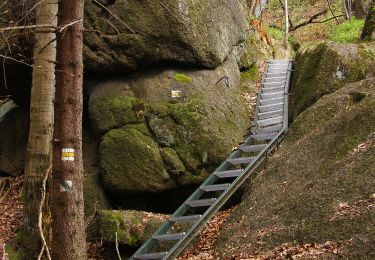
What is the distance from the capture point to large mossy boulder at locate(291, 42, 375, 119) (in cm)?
1184

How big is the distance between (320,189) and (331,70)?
4.87 meters

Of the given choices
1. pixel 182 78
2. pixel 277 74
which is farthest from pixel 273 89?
pixel 182 78

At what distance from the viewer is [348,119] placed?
30.8 feet

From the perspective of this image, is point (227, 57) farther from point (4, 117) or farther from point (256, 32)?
point (4, 117)

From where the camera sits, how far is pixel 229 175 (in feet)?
34.3

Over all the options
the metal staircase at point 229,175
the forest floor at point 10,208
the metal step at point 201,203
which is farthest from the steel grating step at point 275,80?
the forest floor at point 10,208

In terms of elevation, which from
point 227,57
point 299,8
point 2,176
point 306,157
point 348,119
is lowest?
point 2,176

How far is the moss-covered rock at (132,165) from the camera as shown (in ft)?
37.6

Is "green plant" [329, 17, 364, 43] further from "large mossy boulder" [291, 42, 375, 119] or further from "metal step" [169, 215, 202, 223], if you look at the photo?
"metal step" [169, 215, 202, 223]

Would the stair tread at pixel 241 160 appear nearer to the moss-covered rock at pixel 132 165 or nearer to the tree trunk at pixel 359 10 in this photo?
the moss-covered rock at pixel 132 165

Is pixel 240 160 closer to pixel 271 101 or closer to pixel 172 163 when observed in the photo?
pixel 172 163

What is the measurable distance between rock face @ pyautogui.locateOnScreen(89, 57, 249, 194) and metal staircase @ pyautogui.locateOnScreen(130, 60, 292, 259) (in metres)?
0.48

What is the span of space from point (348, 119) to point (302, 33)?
25.1 m

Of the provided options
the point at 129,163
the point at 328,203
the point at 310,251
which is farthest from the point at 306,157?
the point at 129,163
